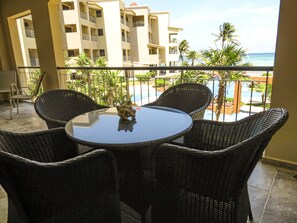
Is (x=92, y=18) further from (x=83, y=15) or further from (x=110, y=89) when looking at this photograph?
(x=110, y=89)

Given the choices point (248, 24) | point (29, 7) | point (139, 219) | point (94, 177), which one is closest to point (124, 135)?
point (94, 177)

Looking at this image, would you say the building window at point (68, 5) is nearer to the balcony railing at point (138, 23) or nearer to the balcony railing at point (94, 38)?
the balcony railing at point (94, 38)

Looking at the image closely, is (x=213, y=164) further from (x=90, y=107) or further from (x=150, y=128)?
(x=90, y=107)

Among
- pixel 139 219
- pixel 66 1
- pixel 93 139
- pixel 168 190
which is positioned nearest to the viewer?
pixel 168 190

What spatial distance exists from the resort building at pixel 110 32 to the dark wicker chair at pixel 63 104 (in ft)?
41.8

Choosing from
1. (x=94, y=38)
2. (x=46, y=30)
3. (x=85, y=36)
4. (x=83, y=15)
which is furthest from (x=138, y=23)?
(x=46, y=30)

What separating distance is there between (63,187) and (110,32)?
2006 centimetres

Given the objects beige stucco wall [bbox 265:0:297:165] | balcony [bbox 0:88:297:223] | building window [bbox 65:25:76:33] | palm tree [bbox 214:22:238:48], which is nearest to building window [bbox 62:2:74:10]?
building window [bbox 65:25:76:33]

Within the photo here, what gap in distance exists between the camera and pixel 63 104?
2.29 metres

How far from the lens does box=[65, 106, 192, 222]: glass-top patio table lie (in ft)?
4.18

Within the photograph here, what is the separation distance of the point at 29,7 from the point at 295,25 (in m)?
5.00

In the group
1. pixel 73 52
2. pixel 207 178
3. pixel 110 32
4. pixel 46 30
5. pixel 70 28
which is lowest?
pixel 207 178

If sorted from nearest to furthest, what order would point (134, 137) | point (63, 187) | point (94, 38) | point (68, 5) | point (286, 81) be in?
point (63, 187), point (134, 137), point (286, 81), point (68, 5), point (94, 38)

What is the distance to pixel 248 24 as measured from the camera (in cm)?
2484
